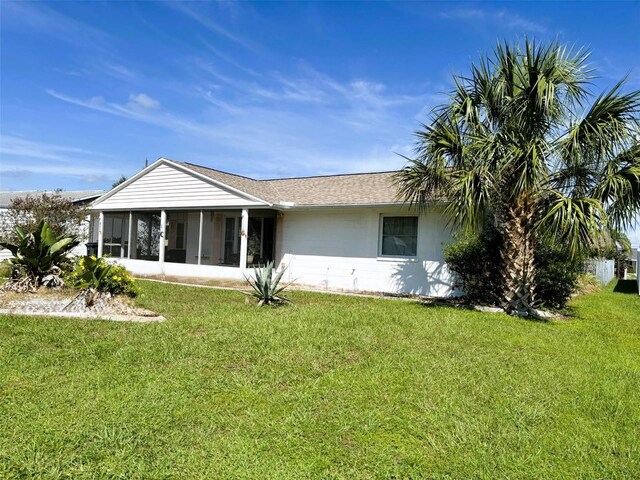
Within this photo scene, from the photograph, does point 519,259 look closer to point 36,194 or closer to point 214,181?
point 214,181

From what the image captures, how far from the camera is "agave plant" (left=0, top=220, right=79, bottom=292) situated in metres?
8.80

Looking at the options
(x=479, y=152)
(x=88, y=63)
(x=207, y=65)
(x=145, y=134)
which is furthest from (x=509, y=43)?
(x=145, y=134)

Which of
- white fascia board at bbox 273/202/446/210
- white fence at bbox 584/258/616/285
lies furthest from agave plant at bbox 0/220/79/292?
white fence at bbox 584/258/616/285

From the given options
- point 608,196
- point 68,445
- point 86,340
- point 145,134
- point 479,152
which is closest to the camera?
point 68,445

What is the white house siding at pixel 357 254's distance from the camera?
13203 mm

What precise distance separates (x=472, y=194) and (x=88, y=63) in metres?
14.0

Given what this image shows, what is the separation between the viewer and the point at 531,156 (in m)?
9.04

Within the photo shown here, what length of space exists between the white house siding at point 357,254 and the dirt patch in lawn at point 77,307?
7.84 m

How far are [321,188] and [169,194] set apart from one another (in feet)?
21.0

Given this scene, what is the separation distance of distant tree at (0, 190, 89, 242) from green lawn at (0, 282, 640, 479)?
13.7 meters

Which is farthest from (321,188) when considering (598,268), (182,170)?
(598,268)

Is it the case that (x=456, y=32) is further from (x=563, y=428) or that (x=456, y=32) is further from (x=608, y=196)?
(x=563, y=428)

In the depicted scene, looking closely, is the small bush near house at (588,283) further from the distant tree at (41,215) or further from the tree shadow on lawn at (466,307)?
the distant tree at (41,215)

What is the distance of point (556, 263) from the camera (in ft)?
34.8
